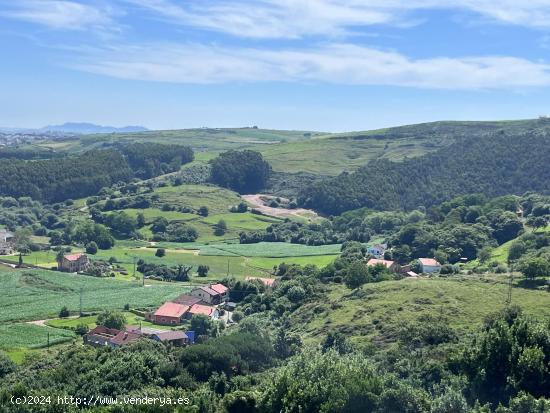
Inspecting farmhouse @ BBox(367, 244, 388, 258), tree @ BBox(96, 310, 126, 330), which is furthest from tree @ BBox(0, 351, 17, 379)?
farmhouse @ BBox(367, 244, 388, 258)

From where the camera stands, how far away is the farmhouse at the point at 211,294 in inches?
3127

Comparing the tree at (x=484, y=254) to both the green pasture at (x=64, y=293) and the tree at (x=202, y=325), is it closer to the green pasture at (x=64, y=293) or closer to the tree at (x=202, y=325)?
the green pasture at (x=64, y=293)

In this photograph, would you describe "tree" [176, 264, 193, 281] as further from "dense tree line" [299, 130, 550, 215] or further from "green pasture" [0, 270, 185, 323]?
"dense tree line" [299, 130, 550, 215]

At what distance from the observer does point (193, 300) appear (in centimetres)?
7794

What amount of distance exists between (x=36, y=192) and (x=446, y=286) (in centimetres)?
11383

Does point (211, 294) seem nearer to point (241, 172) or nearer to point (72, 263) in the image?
point (72, 263)

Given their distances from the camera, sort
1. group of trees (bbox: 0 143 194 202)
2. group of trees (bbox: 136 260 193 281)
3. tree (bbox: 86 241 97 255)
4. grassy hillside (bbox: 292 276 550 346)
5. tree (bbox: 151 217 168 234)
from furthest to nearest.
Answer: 1. group of trees (bbox: 0 143 194 202)
2. tree (bbox: 151 217 168 234)
3. tree (bbox: 86 241 97 255)
4. group of trees (bbox: 136 260 193 281)
5. grassy hillside (bbox: 292 276 550 346)

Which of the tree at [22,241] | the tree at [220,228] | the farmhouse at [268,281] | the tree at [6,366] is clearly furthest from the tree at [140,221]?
the tree at [6,366]

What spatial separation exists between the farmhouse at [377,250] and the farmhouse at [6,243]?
5184cm

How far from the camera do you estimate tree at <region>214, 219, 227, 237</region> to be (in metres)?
128

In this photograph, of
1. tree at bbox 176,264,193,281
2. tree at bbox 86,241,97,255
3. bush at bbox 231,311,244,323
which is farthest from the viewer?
tree at bbox 86,241,97,255

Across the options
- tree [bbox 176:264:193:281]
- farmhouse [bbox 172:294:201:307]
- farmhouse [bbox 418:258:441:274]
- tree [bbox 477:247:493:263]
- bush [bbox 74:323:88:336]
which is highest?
tree [bbox 477:247:493:263]

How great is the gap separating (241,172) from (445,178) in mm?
45681

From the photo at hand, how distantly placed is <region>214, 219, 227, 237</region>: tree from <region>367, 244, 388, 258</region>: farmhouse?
32726 mm
